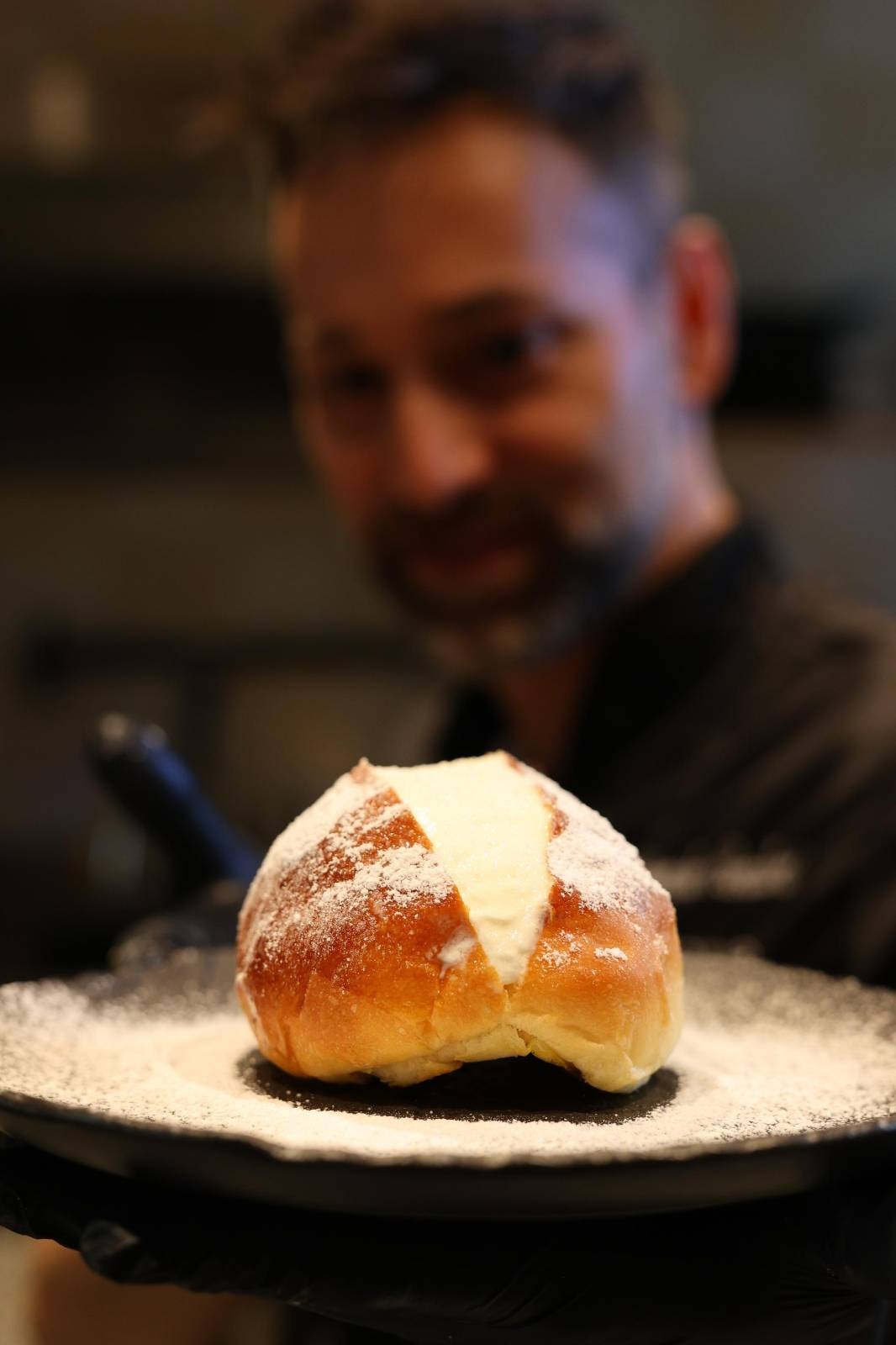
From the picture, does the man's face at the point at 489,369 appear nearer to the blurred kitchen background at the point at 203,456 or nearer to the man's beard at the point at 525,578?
the man's beard at the point at 525,578

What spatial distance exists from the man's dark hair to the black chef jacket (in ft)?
1.98

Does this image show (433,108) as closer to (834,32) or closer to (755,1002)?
(834,32)

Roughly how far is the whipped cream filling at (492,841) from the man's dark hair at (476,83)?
1429mm

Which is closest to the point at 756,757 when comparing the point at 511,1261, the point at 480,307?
the point at 480,307

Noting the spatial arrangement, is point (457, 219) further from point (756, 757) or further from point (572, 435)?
point (756, 757)

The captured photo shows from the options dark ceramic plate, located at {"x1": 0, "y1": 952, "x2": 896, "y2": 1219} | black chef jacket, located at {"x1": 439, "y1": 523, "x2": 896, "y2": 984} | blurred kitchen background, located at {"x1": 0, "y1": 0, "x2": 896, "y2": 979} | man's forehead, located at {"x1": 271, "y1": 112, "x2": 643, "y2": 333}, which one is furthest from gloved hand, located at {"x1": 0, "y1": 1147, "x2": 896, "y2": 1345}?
blurred kitchen background, located at {"x1": 0, "y1": 0, "x2": 896, "y2": 979}

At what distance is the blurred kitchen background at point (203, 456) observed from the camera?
3.24 m

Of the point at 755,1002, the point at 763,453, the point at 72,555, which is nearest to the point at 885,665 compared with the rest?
the point at 755,1002

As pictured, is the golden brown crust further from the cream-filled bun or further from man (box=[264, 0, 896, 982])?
man (box=[264, 0, 896, 982])

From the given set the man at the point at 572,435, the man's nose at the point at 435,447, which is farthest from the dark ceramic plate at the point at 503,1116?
the man's nose at the point at 435,447

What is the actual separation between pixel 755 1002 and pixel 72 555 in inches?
143

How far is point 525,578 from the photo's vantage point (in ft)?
6.59

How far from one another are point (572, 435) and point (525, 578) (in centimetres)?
24

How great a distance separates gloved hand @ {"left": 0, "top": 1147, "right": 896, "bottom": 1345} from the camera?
1.83 ft
